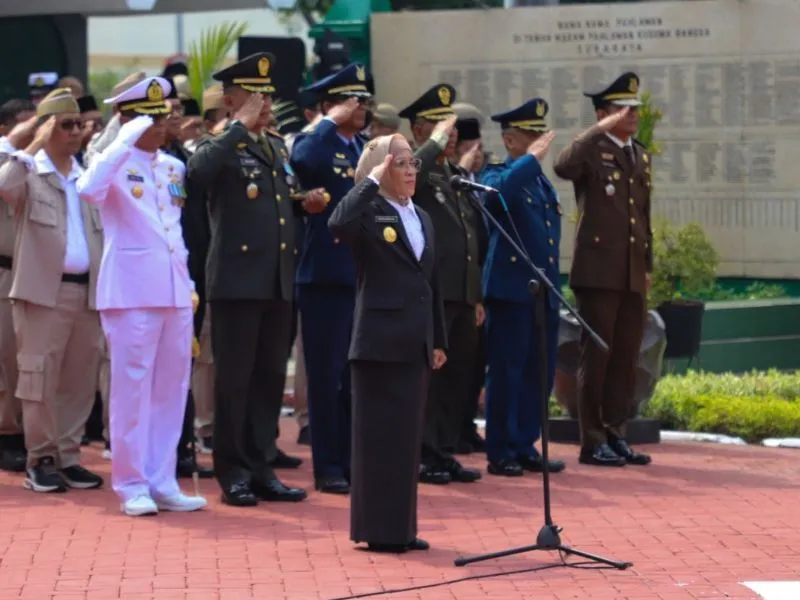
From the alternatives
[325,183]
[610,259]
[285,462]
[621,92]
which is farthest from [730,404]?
[325,183]

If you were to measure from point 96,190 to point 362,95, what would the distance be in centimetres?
166

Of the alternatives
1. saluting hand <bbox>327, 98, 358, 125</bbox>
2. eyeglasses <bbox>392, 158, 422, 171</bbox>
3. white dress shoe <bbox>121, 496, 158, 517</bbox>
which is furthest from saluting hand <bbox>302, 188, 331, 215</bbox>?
→ white dress shoe <bbox>121, 496, 158, 517</bbox>

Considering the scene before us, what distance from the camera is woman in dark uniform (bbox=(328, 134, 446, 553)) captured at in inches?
325

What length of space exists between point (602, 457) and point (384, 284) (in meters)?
3.21

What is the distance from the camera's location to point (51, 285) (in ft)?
32.4

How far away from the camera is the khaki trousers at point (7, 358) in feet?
34.8

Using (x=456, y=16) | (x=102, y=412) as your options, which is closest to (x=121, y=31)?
(x=456, y=16)

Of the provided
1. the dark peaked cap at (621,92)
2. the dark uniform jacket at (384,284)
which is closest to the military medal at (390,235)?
the dark uniform jacket at (384,284)

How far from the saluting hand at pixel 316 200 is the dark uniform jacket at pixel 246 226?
0.13 metres

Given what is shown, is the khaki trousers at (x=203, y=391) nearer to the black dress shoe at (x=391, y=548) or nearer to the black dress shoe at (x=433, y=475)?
the black dress shoe at (x=433, y=475)

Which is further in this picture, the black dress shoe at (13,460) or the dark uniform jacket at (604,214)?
the dark uniform jacket at (604,214)

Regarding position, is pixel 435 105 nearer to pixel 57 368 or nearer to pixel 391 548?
pixel 57 368

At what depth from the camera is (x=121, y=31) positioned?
52594 mm

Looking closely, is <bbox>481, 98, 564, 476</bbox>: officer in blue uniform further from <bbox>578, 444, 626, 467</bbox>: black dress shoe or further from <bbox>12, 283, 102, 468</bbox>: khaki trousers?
<bbox>12, 283, 102, 468</bbox>: khaki trousers
